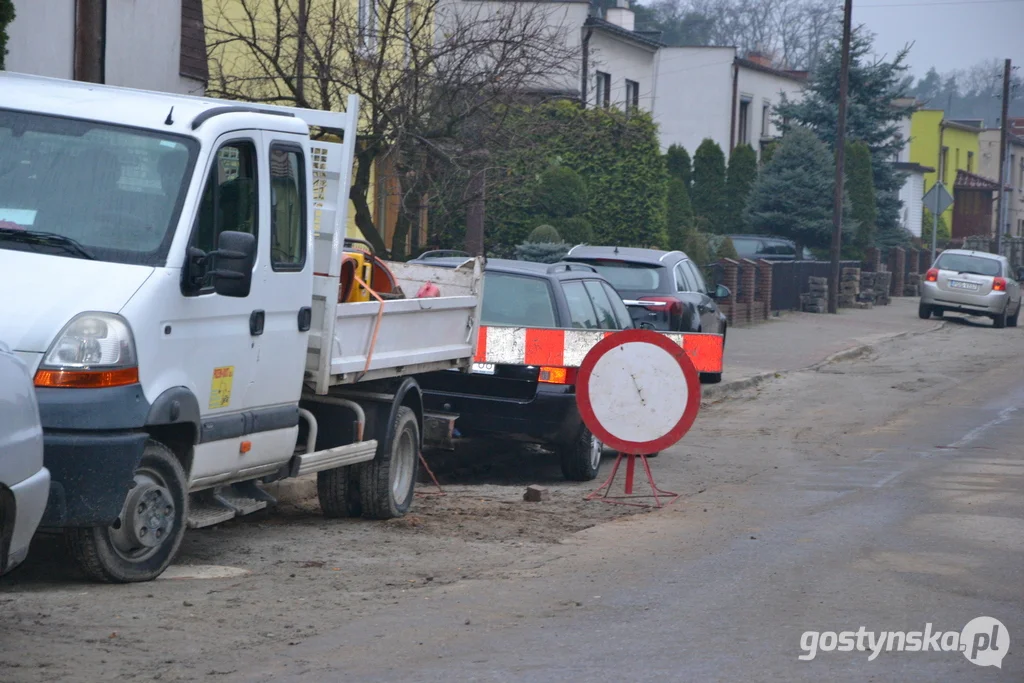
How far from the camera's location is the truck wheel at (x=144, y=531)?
6.55 m

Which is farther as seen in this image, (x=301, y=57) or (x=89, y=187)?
(x=301, y=57)

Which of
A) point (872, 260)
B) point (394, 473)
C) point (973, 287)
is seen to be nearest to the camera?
point (394, 473)

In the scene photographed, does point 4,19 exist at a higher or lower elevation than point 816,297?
higher

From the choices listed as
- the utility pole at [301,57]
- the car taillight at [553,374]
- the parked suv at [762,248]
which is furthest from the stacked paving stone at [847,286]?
the car taillight at [553,374]

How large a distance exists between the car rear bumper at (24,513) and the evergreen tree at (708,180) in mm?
40290

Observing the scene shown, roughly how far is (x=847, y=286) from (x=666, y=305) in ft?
71.5

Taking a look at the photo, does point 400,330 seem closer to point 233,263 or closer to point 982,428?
point 233,263

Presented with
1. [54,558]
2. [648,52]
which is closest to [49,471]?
[54,558]


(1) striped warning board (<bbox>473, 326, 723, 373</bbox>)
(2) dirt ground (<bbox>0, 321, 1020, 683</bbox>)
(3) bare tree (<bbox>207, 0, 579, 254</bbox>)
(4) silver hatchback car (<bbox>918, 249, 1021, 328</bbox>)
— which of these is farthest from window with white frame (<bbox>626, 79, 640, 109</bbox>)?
(1) striped warning board (<bbox>473, 326, 723, 373</bbox>)

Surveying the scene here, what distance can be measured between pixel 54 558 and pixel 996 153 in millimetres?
86735

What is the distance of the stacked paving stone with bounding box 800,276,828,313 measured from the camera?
114 ft

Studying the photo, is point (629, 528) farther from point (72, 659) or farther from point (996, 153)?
point (996, 153)

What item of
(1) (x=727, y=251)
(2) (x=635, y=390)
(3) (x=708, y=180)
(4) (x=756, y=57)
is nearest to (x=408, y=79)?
(2) (x=635, y=390)

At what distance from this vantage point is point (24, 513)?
216 inches
